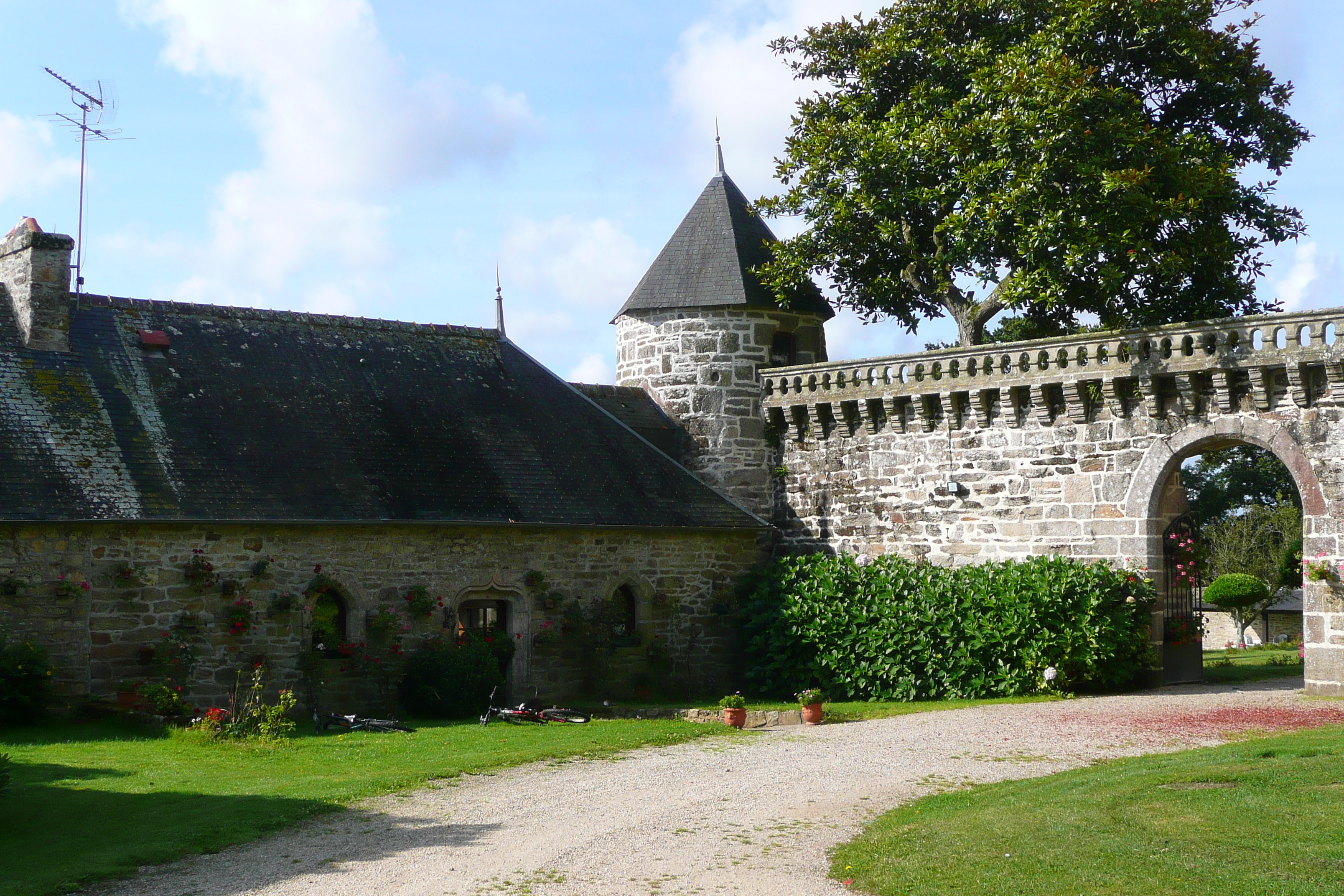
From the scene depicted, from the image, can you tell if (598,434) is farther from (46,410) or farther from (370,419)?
(46,410)

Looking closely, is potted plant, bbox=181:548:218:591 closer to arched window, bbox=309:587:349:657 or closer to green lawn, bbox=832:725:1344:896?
arched window, bbox=309:587:349:657

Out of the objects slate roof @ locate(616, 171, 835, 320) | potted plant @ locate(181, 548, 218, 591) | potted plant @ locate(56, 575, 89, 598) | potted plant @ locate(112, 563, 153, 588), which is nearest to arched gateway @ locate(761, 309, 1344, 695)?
slate roof @ locate(616, 171, 835, 320)

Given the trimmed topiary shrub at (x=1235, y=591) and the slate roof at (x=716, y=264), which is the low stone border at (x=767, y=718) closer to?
the slate roof at (x=716, y=264)

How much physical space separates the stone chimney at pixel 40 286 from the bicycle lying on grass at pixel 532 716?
7.69 metres

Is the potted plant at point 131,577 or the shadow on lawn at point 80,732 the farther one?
the potted plant at point 131,577

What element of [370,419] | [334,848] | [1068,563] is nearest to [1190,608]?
[1068,563]

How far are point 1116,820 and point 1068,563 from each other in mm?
9313

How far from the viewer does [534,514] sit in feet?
63.4

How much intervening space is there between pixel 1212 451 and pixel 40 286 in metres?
16.3

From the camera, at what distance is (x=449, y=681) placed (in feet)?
58.4

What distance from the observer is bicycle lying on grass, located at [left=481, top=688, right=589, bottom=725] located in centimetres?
1669

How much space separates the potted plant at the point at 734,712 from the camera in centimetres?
1598

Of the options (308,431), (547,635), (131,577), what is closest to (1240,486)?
(547,635)

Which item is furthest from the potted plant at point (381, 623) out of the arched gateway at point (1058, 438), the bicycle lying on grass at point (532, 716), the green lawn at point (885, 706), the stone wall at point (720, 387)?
the arched gateway at point (1058, 438)
